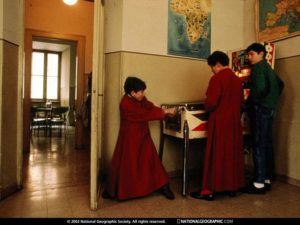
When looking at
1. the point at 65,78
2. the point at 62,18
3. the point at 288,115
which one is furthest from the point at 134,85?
the point at 65,78

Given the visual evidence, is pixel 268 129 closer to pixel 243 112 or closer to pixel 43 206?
pixel 243 112

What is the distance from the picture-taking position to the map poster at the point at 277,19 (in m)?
2.97

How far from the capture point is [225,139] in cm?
245

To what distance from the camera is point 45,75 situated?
1062 cm

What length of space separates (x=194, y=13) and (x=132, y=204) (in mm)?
2695

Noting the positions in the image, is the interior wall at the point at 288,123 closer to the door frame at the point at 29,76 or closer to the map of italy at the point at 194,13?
the map of italy at the point at 194,13

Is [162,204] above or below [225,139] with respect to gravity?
below

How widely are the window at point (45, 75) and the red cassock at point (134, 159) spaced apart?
30.3 ft

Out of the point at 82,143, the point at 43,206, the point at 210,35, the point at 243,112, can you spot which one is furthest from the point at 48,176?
the point at 210,35

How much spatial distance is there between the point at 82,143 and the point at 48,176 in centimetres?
199

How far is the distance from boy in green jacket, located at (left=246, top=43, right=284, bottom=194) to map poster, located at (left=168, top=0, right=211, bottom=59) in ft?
2.76

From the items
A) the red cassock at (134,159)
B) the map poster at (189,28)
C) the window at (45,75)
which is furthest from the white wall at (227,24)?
the window at (45,75)

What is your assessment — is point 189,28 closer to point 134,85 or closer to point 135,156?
point 134,85

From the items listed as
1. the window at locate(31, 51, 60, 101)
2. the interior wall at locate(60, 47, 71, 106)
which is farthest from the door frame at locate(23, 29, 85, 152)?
the window at locate(31, 51, 60, 101)
